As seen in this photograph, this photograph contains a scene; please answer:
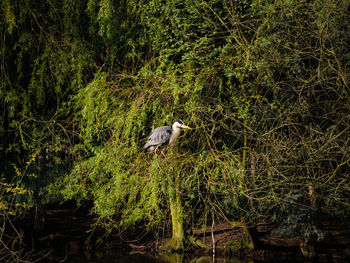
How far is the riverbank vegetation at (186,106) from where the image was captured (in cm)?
793

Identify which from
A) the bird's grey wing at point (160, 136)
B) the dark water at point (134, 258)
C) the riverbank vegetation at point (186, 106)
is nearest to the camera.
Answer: the riverbank vegetation at point (186, 106)

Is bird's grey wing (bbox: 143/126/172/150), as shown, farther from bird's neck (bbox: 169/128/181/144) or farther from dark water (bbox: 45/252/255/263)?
dark water (bbox: 45/252/255/263)

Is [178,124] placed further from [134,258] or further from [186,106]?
[134,258]

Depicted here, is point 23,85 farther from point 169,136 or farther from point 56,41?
point 169,136

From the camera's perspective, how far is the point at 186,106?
7992mm

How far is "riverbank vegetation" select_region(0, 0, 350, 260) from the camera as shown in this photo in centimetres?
793

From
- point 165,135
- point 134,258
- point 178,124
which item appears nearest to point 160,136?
point 165,135

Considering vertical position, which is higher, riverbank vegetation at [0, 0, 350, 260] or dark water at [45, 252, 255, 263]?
riverbank vegetation at [0, 0, 350, 260]

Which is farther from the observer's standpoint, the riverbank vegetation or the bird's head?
the bird's head

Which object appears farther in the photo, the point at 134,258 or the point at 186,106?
the point at 134,258

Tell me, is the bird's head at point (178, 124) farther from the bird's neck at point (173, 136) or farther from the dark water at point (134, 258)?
the dark water at point (134, 258)

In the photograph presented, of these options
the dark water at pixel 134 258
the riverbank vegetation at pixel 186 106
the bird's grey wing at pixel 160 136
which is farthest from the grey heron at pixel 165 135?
the dark water at pixel 134 258

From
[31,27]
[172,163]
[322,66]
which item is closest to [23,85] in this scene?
[31,27]

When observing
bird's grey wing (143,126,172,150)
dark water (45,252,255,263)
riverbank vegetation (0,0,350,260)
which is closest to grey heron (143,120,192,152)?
bird's grey wing (143,126,172,150)
